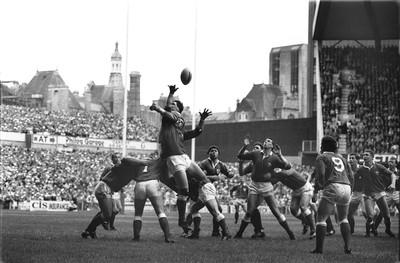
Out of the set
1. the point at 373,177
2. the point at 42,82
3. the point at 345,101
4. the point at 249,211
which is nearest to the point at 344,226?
the point at 249,211

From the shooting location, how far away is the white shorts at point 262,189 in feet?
52.1

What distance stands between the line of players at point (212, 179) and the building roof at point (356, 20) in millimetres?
25998

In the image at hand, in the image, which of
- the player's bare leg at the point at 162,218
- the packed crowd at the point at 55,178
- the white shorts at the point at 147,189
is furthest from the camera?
the packed crowd at the point at 55,178

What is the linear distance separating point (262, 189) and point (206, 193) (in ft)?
5.34

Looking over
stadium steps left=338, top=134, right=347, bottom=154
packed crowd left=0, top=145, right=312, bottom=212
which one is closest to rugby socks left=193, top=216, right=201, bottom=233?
packed crowd left=0, top=145, right=312, bottom=212

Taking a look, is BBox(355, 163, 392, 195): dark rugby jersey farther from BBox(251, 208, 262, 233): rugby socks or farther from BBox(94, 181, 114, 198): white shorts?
BBox(94, 181, 114, 198): white shorts

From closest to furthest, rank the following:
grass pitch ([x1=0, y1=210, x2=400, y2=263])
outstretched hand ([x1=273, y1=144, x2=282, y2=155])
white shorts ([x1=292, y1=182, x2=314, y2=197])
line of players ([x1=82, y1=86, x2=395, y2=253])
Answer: grass pitch ([x1=0, y1=210, x2=400, y2=263]), line of players ([x1=82, y1=86, x2=395, y2=253]), outstretched hand ([x1=273, y1=144, x2=282, y2=155]), white shorts ([x1=292, y1=182, x2=314, y2=197])

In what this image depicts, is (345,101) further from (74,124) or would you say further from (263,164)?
(263,164)

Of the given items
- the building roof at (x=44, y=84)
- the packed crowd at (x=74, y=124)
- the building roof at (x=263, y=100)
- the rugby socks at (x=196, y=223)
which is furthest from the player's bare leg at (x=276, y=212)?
the building roof at (x=44, y=84)

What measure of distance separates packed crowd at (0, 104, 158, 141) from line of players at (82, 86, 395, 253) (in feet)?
123

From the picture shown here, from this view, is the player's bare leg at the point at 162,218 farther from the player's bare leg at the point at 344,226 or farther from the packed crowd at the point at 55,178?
the packed crowd at the point at 55,178

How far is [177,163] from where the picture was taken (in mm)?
13016

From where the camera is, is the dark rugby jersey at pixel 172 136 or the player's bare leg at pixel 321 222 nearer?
the player's bare leg at pixel 321 222

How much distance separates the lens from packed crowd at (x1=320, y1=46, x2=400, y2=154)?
4884 cm
